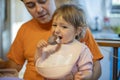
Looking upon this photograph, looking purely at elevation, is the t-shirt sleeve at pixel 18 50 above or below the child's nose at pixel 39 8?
below

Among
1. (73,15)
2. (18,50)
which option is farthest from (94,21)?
(73,15)

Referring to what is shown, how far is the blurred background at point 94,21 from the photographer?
2574mm

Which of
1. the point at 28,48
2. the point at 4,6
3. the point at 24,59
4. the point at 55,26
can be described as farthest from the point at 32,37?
the point at 4,6

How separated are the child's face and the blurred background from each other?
3.43 feet

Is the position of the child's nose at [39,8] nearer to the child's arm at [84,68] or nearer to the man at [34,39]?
the man at [34,39]

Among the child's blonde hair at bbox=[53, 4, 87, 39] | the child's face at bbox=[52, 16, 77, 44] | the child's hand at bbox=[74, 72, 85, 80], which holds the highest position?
the child's blonde hair at bbox=[53, 4, 87, 39]

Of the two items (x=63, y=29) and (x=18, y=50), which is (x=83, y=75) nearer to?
(x=63, y=29)

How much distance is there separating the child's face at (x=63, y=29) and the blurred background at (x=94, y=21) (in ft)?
3.43

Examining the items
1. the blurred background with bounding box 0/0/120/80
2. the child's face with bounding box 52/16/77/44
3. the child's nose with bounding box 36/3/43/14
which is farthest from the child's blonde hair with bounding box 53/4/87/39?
the blurred background with bounding box 0/0/120/80

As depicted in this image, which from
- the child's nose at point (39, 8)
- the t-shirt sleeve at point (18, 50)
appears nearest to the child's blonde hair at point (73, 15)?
the child's nose at point (39, 8)

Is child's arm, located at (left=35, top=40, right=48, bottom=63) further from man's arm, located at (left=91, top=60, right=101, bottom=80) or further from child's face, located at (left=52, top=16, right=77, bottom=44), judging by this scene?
man's arm, located at (left=91, top=60, right=101, bottom=80)

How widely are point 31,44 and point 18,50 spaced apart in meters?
0.12

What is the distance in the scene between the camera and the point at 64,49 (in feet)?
4.02

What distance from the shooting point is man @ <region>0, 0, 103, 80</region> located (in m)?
1.39
